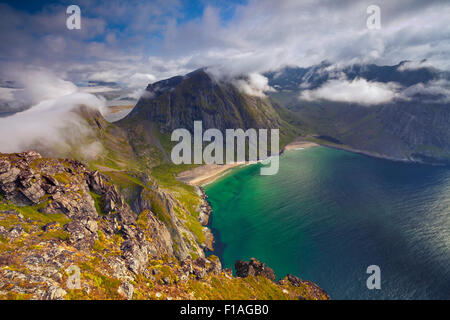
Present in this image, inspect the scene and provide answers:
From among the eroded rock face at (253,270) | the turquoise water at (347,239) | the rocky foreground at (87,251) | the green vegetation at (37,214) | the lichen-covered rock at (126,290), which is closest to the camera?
the rocky foreground at (87,251)

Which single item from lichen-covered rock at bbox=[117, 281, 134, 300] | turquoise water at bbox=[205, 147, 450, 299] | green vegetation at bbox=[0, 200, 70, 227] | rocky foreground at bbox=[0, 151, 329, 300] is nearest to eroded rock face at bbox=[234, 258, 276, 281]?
rocky foreground at bbox=[0, 151, 329, 300]

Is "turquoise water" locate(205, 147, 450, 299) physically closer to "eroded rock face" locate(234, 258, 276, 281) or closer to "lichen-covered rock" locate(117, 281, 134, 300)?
"eroded rock face" locate(234, 258, 276, 281)

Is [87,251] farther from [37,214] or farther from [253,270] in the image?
[253,270]

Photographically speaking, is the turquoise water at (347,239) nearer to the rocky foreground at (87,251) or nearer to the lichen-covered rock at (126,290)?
the rocky foreground at (87,251)

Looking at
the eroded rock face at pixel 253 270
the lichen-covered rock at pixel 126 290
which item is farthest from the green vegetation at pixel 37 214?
the eroded rock face at pixel 253 270

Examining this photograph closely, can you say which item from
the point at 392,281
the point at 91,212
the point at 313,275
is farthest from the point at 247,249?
the point at 91,212

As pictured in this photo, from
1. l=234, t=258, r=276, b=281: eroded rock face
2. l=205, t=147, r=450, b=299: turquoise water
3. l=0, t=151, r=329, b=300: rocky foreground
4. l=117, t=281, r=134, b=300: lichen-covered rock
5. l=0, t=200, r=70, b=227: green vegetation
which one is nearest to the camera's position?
l=0, t=151, r=329, b=300: rocky foreground

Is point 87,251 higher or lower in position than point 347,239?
higher

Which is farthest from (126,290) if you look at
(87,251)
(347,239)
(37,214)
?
(347,239)

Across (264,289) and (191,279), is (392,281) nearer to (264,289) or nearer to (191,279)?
(264,289)
